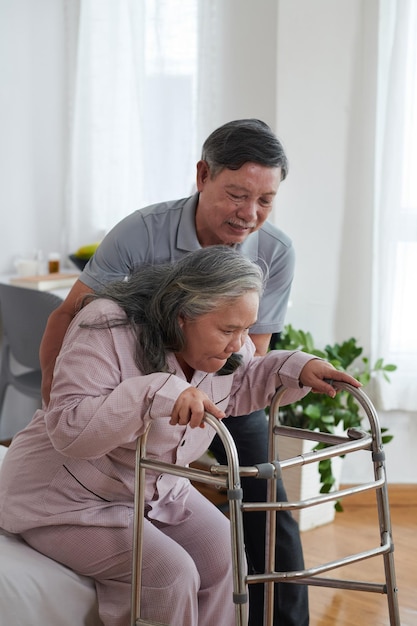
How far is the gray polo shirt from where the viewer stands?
2.02 meters

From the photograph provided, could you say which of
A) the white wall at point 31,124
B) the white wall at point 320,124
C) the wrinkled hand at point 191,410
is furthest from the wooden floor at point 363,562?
the white wall at point 31,124

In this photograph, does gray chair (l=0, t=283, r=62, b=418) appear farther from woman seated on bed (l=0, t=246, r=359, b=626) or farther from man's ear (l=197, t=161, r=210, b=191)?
woman seated on bed (l=0, t=246, r=359, b=626)

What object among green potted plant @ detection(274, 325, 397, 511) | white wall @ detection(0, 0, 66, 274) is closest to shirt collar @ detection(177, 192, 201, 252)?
green potted plant @ detection(274, 325, 397, 511)

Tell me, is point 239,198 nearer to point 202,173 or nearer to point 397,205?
point 202,173

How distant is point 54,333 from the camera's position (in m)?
1.99

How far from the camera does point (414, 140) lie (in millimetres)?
3156

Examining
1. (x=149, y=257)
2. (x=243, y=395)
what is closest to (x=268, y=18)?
(x=149, y=257)

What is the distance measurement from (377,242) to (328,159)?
1.16 feet

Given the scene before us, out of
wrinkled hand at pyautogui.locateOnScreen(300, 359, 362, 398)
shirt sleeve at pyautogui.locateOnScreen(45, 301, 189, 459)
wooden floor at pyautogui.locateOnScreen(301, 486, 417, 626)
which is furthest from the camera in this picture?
wooden floor at pyautogui.locateOnScreen(301, 486, 417, 626)

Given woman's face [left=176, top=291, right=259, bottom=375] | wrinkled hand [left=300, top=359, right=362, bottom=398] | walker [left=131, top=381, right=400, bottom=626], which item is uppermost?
woman's face [left=176, top=291, right=259, bottom=375]

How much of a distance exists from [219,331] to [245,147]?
442 millimetres

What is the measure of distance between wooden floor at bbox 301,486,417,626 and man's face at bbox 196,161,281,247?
121cm

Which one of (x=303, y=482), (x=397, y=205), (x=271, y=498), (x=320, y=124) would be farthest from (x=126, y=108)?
(x=271, y=498)

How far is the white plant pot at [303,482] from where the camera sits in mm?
3089
